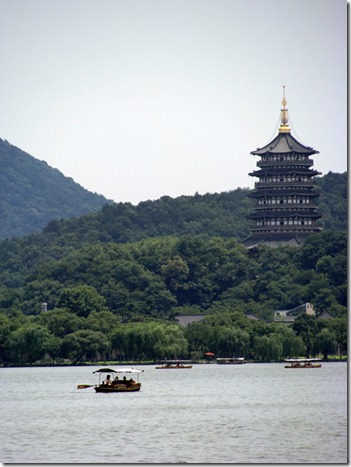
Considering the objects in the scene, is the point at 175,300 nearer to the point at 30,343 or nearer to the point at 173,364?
the point at 173,364

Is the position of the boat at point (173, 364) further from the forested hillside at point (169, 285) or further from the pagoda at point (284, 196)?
the pagoda at point (284, 196)

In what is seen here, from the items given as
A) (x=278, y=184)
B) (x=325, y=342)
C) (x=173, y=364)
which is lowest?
(x=173, y=364)

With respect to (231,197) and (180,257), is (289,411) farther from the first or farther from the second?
(231,197)

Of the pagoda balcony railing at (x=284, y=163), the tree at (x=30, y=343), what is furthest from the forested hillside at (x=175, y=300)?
the pagoda balcony railing at (x=284, y=163)

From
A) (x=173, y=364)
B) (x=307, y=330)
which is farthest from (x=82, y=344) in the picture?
(x=307, y=330)

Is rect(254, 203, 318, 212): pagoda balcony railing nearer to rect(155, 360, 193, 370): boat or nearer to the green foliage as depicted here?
the green foliage

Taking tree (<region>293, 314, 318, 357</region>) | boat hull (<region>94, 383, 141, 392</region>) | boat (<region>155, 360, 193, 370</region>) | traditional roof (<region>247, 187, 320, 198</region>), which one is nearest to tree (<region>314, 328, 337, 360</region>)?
tree (<region>293, 314, 318, 357</region>)

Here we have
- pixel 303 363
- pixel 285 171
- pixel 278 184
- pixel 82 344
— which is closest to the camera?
pixel 303 363

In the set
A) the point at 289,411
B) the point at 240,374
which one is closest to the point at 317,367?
the point at 240,374
